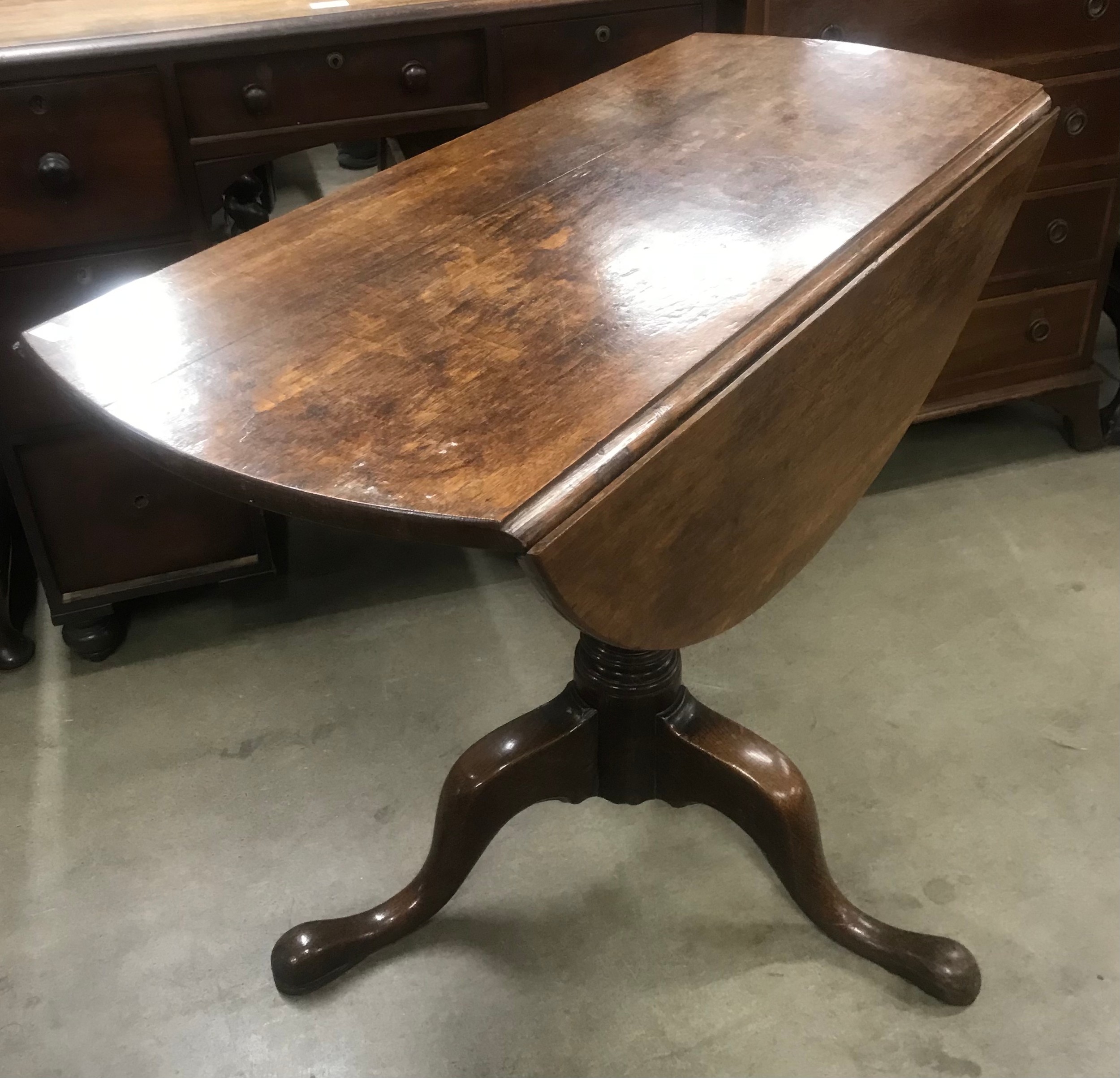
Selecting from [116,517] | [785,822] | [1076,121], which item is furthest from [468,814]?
[1076,121]

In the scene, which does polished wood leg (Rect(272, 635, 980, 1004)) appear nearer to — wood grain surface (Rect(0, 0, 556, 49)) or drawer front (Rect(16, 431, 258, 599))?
drawer front (Rect(16, 431, 258, 599))

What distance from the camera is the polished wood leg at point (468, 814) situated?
1.15m

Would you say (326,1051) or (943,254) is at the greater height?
(943,254)

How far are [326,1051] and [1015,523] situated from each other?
4.65 feet

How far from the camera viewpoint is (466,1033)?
45.9 inches

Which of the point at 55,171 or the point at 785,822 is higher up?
the point at 55,171

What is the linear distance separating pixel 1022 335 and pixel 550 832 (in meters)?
1.25

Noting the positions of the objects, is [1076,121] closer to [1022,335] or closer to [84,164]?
[1022,335]

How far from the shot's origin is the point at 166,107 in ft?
4.40

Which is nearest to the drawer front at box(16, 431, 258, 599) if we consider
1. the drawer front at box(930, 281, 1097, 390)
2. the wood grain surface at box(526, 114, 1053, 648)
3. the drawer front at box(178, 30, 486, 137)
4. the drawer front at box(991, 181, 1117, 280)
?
the drawer front at box(178, 30, 486, 137)

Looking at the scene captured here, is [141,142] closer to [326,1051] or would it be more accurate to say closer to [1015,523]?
[326,1051]

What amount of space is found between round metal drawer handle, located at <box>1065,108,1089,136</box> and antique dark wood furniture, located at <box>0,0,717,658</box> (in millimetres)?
639

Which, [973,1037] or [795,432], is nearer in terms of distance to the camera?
[795,432]

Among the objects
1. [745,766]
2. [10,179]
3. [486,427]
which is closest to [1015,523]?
[745,766]
